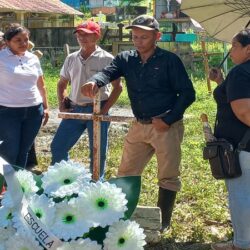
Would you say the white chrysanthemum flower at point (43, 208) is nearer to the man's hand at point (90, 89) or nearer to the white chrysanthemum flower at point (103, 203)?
the white chrysanthemum flower at point (103, 203)

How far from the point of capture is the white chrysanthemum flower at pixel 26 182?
2217 mm

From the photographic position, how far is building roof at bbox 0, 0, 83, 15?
88.8 feet

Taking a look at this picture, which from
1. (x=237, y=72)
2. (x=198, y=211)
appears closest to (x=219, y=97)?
(x=237, y=72)

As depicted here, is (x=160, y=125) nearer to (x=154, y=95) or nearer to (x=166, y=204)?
(x=154, y=95)

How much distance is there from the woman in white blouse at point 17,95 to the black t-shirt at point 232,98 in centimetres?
216

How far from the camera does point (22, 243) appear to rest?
2066mm

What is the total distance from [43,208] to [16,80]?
3452 millimetres

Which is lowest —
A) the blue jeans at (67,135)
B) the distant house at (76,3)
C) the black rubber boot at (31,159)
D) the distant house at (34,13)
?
the distant house at (76,3)

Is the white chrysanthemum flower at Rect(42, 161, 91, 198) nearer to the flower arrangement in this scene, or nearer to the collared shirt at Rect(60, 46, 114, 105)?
the flower arrangement

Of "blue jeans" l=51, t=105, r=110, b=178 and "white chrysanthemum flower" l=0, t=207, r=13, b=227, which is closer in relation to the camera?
"white chrysanthemum flower" l=0, t=207, r=13, b=227

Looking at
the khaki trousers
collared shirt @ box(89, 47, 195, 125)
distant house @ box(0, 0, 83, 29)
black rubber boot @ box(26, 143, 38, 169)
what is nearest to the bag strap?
collared shirt @ box(89, 47, 195, 125)

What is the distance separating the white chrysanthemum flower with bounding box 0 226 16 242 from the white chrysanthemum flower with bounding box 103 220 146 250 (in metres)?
0.33

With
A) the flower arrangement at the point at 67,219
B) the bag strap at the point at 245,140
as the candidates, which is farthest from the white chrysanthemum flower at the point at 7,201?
the bag strap at the point at 245,140

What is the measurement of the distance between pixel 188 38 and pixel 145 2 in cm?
3277
